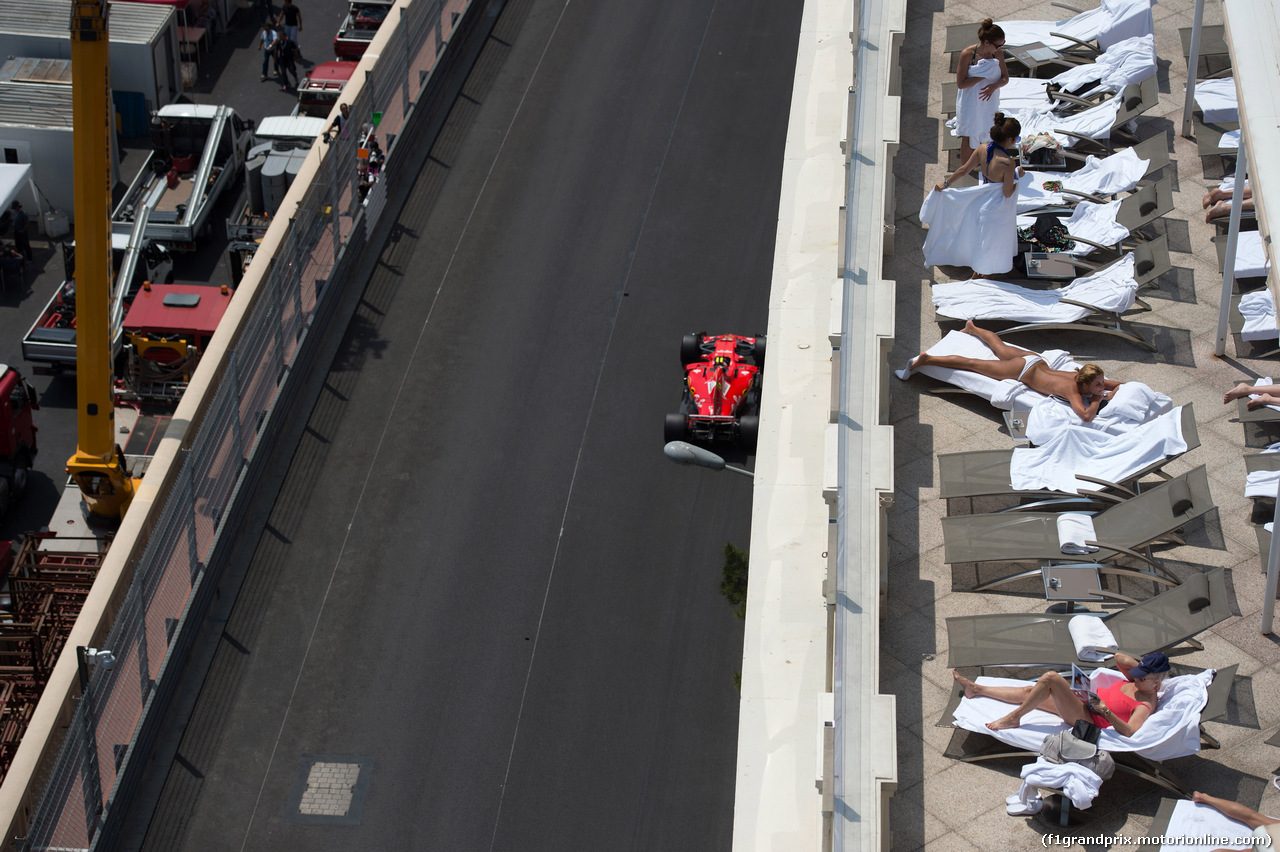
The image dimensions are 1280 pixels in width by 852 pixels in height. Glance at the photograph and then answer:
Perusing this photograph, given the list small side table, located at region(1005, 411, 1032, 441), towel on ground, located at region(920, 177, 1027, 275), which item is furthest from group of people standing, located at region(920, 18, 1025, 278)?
small side table, located at region(1005, 411, 1032, 441)

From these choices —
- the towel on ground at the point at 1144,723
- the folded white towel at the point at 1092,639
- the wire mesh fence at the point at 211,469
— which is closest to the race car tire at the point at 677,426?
the wire mesh fence at the point at 211,469

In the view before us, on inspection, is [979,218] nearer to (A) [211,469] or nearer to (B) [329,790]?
(A) [211,469]

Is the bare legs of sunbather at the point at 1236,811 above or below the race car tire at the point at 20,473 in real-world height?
below

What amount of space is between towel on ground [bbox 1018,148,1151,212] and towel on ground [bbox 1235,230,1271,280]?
1795 mm

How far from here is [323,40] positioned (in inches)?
1673

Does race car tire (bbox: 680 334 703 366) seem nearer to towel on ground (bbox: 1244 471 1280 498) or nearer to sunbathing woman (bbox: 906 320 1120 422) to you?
sunbathing woman (bbox: 906 320 1120 422)

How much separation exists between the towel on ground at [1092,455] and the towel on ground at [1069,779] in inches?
133

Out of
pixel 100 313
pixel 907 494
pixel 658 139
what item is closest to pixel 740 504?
pixel 907 494

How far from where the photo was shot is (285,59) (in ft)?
132

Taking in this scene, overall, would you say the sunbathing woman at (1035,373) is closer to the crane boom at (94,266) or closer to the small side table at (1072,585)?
the small side table at (1072,585)

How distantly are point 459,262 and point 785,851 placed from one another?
1130 centimetres

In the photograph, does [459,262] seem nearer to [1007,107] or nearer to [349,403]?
[349,403]

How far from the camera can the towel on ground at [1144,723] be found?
11.3 metres

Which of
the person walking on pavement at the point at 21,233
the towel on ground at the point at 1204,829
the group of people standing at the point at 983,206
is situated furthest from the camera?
the person walking on pavement at the point at 21,233
